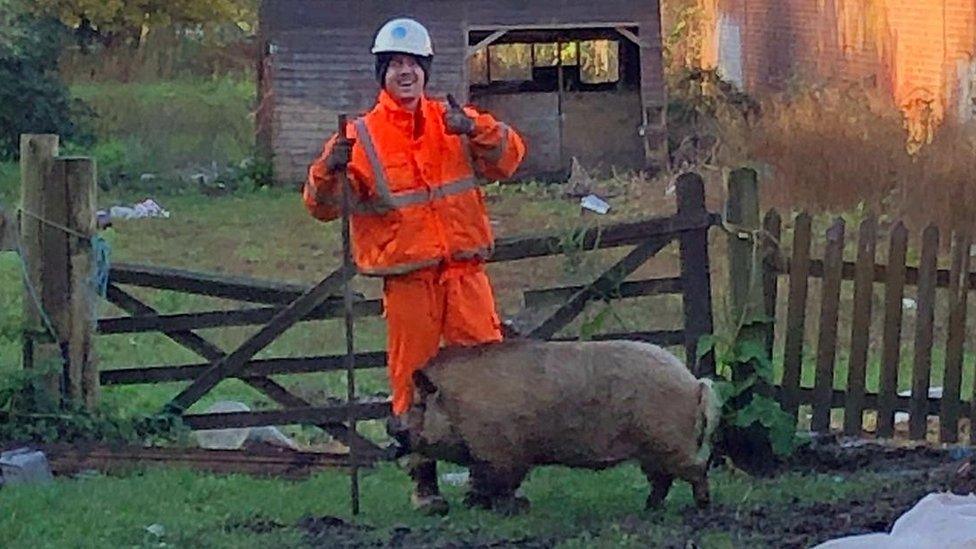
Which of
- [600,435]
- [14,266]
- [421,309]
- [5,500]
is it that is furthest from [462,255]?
[14,266]

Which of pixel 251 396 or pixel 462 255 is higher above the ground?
pixel 462 255

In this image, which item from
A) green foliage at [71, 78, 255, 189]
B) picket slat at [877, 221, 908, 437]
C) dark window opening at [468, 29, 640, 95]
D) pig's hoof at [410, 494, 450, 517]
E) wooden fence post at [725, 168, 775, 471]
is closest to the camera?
pig's hoof at [410, 494, 450, 517]

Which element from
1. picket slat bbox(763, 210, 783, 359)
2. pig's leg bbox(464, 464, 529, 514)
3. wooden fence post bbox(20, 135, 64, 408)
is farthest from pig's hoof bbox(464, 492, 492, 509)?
wooden fence post bbox(20, 135, 64, 408)

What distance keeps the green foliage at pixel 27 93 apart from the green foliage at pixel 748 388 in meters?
19.9

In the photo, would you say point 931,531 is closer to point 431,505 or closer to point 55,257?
point 431,505

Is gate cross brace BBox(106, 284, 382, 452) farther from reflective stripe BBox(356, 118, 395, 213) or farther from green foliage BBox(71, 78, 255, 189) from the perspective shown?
green foliage BBox(71, 78, 255, 189)

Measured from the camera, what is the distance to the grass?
6.81 m

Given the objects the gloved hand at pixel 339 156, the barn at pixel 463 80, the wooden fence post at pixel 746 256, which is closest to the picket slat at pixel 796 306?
the wooden fence post at pixel 746 256

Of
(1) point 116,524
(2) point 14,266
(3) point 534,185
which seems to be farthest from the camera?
(3) point 534,185

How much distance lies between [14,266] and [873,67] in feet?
48.0

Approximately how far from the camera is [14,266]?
53.2ft

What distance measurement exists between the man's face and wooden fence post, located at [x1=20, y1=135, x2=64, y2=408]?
2.31 meters

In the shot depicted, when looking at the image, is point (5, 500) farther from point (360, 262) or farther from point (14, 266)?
point (14, 266)

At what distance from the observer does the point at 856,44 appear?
27.2m
